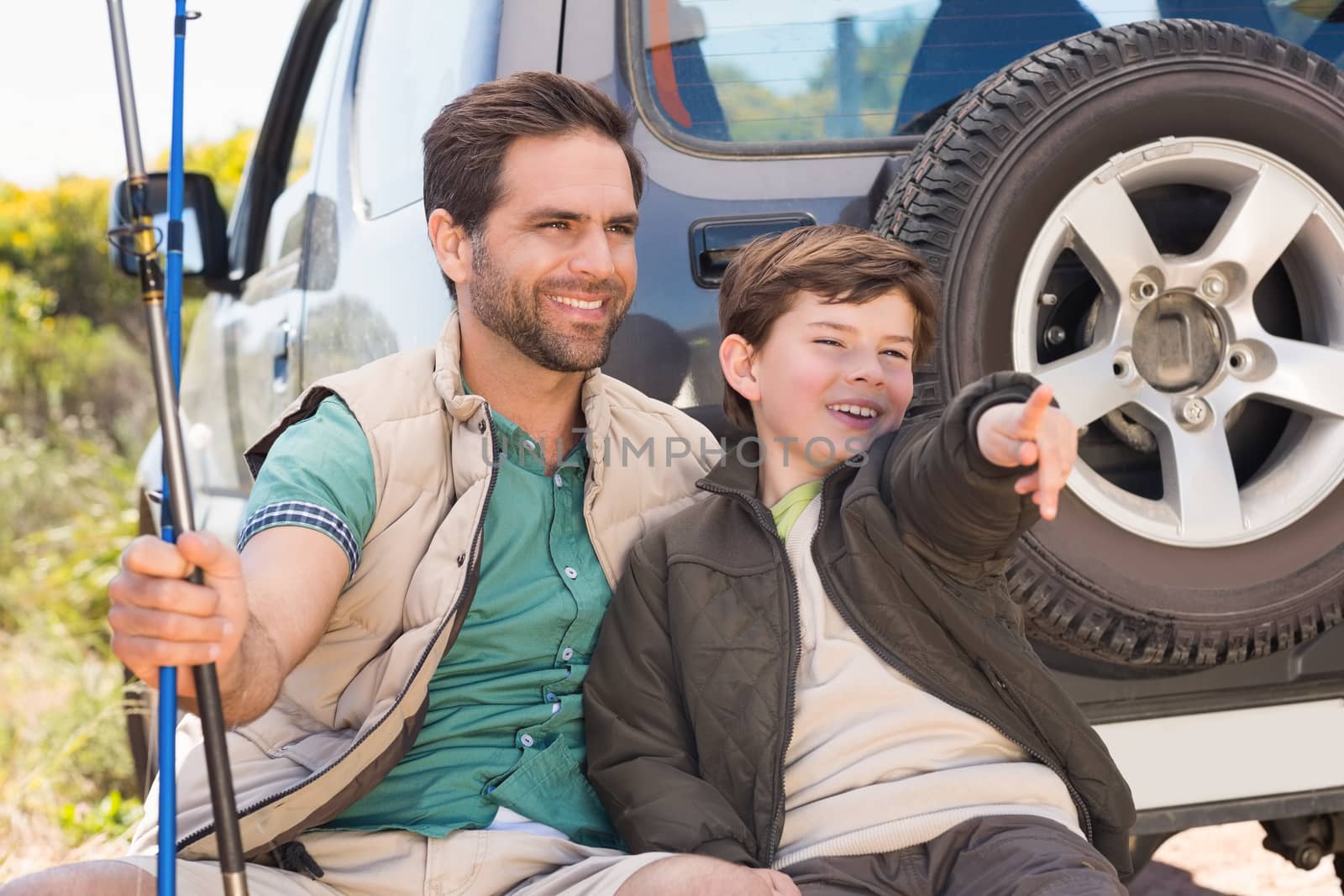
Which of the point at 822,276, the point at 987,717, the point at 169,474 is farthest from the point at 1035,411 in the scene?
the point at 169,474

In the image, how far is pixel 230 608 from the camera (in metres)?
1.42

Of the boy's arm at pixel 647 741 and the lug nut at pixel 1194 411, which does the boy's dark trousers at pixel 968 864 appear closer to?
the boy's arm at pixel 647 741

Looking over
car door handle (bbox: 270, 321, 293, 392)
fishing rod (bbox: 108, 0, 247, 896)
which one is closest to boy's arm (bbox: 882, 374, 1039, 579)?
fishing rod (bbox: 108, 0, 247, 896)

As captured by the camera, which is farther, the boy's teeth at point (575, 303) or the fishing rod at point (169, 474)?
the boy's teeth at point (575, 303)

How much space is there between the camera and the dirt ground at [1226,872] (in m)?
3.48

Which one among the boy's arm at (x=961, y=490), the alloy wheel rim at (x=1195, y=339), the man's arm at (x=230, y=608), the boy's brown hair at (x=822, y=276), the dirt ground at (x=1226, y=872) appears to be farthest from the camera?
the dirt ground at (x=1226, y=872)

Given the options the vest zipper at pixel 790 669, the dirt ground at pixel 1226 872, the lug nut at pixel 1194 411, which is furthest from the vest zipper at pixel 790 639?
the dirt ground at pixel 1226 872

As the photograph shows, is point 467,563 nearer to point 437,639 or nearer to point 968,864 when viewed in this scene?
point 437,639

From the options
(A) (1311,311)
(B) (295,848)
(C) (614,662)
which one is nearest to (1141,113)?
(A) (1311,311)

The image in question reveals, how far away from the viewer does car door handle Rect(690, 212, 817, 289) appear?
2.27 m

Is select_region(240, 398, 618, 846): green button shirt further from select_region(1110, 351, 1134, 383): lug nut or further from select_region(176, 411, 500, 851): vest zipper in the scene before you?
select_region(1110, 351, 1134, 383): lug nut

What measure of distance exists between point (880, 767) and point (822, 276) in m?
0.73

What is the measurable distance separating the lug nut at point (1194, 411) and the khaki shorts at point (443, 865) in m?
1.17

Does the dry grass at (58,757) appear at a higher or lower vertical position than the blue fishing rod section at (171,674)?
lower
